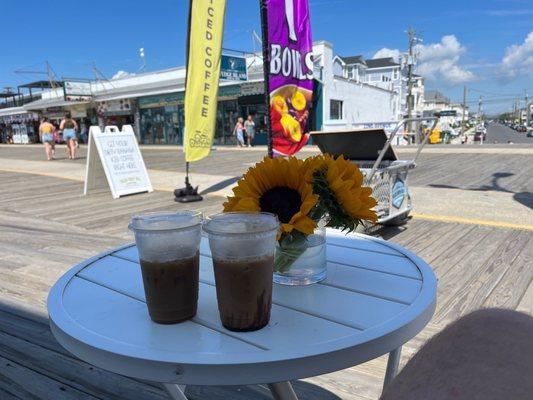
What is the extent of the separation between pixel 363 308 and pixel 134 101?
92.8ft

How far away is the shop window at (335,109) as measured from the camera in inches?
884

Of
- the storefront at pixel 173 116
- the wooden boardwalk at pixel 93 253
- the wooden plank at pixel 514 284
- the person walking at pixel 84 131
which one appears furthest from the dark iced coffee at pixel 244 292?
the person walking at pixel 84 131

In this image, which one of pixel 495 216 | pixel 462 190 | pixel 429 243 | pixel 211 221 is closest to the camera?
pixel 211 221

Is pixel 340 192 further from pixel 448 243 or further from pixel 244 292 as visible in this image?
pixel 448 243

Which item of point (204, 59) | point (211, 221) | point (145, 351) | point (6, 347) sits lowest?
point (6, 347)

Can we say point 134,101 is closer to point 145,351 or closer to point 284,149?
point 284,149

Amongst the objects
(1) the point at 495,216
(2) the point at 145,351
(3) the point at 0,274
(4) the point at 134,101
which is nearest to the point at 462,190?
(1) the point at 495,216

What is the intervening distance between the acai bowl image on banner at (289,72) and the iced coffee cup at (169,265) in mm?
2889

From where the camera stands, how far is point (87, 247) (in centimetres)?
430

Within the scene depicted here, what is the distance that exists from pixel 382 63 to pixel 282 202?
171 feet

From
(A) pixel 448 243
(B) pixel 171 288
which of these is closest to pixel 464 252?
(A) pixel 448 243

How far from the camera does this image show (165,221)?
3.43 ft

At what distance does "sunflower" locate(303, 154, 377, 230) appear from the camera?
3.67ft

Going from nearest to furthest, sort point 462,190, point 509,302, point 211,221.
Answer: point 211,221 → point 509,302 → point 462,190
